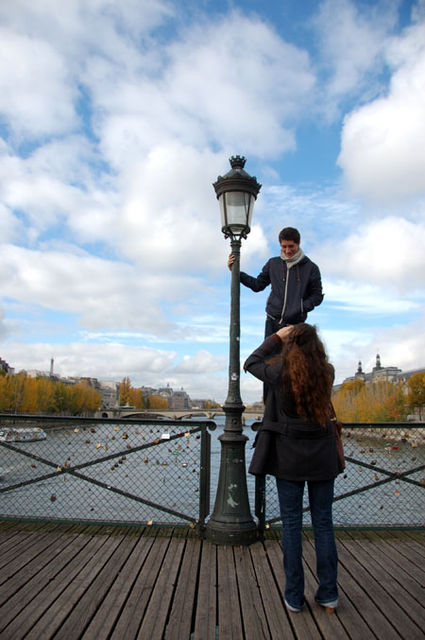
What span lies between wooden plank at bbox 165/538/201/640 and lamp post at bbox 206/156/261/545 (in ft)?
1.32

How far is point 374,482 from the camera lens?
619 centimetres

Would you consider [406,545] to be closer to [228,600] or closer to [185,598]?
[228,600]

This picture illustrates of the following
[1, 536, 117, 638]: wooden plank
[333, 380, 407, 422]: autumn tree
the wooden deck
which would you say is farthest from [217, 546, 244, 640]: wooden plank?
[333, 380, 407, 422]: autumn tree

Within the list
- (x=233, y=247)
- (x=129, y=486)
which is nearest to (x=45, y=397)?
(x=129, y=486)

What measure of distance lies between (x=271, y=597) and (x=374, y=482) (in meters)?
2.87

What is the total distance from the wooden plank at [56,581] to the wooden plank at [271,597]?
4.50 feet

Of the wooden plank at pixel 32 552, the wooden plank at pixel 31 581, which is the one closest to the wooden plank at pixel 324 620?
the wooden plank at pixel 31 581

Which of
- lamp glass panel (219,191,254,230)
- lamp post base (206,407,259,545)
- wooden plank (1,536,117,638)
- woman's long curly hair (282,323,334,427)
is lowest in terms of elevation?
wooden plank (1,536,117,638)

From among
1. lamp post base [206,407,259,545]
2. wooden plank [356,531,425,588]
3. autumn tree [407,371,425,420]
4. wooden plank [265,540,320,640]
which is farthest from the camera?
autumn tree [407,371,425,420]

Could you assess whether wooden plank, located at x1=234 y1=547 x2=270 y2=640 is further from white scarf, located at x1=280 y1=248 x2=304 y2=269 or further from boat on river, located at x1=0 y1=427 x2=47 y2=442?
boat on river, located at x1=0 y1=427 x2=47 y2=442

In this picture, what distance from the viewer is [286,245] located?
14.8 feet

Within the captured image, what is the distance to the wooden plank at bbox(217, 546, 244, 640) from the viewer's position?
3244 millimetres

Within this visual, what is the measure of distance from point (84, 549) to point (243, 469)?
178cm

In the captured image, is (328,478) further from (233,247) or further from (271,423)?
(233,247)
